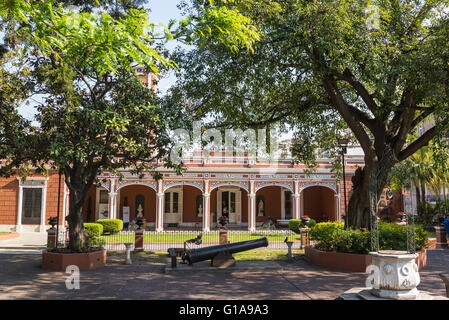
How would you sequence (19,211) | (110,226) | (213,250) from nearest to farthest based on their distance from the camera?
(213,250) → (110,226) → (19,211)

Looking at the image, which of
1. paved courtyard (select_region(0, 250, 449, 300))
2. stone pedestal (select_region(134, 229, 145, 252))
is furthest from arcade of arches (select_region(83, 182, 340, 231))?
paved courtyard (select_region(0, 250, 449, 300))

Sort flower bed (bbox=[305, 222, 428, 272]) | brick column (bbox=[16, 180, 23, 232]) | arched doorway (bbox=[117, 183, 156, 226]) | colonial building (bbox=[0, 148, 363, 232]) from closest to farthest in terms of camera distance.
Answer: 1. flower bed (bbox=[305, 222, 428, 272])
2. brick column (bbox=[16, 180, 23, 232])
3. colonial building (bbox=[0, 148, 363, 232])
4. arched doorway (bbox=[117, 183, 156, 226])

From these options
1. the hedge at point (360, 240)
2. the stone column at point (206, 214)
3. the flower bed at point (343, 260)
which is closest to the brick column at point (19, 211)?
the stone column at point (206, 214)

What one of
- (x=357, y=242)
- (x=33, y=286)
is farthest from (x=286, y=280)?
(x=33, y=286)

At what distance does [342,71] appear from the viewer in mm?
9812

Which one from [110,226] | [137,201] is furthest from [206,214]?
[137,201]

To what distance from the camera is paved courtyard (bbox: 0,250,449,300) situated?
744 centimetres

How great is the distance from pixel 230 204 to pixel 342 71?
19445mm

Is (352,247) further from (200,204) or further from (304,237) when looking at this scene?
(200,204)

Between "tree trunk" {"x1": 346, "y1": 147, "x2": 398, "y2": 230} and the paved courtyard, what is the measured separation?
2.27 m

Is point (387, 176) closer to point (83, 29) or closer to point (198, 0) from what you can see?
point (198, 0)

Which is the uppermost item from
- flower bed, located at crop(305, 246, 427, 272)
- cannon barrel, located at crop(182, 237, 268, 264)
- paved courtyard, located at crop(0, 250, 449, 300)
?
cannon barrel, located at crop(182, 237, 268, 264)

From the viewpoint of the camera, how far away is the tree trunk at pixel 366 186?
1145 centimetres

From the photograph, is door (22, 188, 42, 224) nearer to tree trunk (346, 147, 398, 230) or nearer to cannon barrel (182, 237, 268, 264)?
cannon barrel (182, 237, 268, 264)
